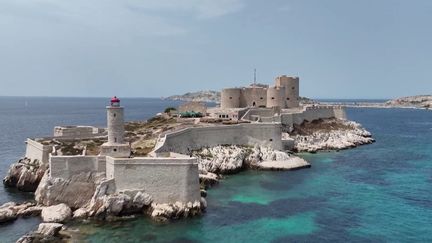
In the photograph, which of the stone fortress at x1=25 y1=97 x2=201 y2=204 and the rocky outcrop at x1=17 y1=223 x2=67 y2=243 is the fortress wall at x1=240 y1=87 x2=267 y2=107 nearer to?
the stone fortress at x1=25 y1=97 x2=201 y2=204

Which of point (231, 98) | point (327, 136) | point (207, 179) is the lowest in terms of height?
point (207, 179)

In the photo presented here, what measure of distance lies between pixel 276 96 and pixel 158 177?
150 ft

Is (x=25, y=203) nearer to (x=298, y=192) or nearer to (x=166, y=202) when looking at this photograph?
(x=166, y=202)

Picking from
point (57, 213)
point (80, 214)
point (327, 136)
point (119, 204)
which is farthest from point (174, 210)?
point (327, 136)

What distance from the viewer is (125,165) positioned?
34.8 metres

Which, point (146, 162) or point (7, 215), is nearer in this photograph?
point (7, 215)

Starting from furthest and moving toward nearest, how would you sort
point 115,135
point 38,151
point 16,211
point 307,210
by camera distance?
point 38,151 → point 115,135 → point 307,210 → point 16,211

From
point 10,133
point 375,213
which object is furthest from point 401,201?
point 10,133

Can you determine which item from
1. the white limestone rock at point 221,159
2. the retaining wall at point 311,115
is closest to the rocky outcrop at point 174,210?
the white limestone rock at point 221,159

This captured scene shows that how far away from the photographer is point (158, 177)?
3481 cm

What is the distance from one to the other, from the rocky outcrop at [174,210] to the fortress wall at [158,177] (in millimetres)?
465

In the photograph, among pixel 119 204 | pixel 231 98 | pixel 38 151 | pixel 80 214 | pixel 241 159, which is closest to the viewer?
pixel 80 214

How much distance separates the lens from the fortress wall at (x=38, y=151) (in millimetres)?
42094

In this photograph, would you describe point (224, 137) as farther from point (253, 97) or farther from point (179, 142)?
point (253, 97)
